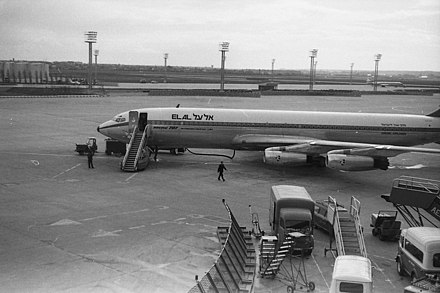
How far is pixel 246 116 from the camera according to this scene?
A: 46656 mm

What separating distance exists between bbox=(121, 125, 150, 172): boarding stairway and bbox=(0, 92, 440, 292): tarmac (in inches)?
35.0

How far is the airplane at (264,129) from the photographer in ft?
151

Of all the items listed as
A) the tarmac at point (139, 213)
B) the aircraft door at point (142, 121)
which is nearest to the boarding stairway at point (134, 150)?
the aircraft door at point (142, 121)

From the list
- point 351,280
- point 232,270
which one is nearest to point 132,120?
point 232,270

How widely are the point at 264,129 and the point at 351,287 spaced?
3007 cm

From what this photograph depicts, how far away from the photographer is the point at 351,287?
17.1 m

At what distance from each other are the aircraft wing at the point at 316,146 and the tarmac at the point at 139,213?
2.05m

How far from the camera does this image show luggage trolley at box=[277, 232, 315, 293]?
20587 millimetres

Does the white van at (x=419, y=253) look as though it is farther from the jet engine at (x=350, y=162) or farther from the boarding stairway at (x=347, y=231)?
the jet engine at (x=350, y=162)

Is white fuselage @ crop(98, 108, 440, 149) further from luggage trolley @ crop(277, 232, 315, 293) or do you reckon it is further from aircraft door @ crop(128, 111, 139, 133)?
luggage trolley @ crop(277, 232, 315, 293)

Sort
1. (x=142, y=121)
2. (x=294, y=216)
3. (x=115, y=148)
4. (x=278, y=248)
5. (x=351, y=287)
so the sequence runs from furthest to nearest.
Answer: (x=115, y=148), (x=142, y=121), (x=294, y=216), (x=278, y=248), (x=351, y=287)

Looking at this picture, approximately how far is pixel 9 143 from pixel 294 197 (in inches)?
1534

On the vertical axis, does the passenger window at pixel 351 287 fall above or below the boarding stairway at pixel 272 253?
above

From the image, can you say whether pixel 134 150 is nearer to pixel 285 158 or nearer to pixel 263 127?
pixel 263 127
